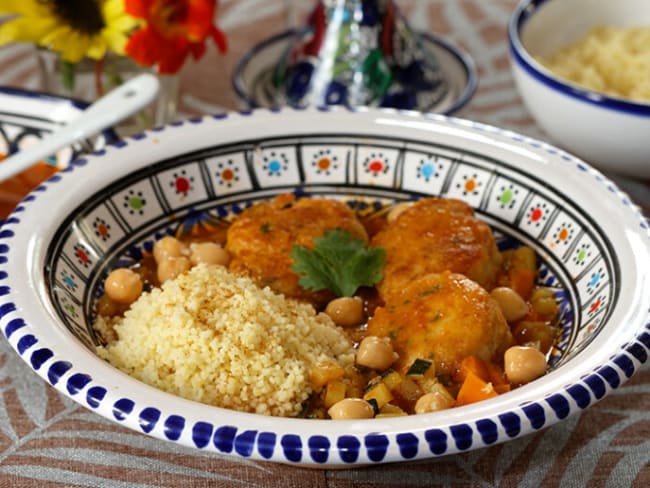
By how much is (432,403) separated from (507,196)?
80 cm

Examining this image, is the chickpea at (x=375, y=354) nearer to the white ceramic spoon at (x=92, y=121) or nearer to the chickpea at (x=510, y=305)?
the chickpea at (x=510, y=305)

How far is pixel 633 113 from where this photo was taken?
263cm

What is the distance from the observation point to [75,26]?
2.88 metres

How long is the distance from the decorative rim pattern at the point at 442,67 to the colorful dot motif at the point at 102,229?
2.99ft

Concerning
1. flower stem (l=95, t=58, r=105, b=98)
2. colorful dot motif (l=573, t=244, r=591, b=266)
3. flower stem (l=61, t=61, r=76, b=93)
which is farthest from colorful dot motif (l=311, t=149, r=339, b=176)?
flower stem (l=61, t=61, r=76, b=93)

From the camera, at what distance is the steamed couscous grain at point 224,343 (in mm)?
1776

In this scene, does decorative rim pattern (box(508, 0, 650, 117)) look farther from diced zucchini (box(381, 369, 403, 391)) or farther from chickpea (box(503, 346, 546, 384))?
diced zucchini (box(381, 369, 403, 391))

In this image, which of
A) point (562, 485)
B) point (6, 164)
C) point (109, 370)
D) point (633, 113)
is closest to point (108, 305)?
point (109, 370)

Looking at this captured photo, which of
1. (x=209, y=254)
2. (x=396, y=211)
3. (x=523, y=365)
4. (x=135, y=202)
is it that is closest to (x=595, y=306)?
(x=523, y=365)

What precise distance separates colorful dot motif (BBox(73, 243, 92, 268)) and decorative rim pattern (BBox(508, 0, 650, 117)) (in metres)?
1.47

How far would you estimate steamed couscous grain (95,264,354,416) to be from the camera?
178 centimetres

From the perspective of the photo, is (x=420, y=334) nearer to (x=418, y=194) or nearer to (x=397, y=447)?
(x=397, y=447)

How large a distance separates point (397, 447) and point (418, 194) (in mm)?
1112

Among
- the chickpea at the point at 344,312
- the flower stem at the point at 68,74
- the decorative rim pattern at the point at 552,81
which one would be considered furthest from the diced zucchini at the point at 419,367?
the flower stem at the point at 68,74
